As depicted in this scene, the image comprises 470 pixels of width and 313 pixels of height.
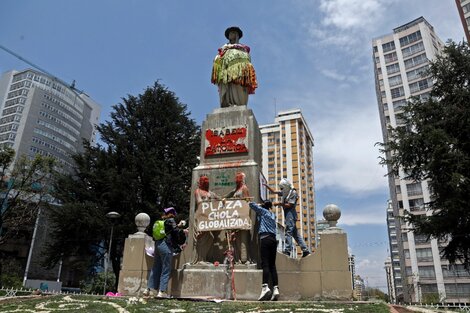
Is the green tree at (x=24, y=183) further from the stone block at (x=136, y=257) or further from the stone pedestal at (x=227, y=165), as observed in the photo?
the stone pedestal at (x=227, y=165)

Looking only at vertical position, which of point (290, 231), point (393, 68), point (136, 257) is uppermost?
point (393, 68)

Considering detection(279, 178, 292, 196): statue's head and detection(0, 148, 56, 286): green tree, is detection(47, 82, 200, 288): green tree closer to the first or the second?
detection(0, 148, 56, 286): green tree

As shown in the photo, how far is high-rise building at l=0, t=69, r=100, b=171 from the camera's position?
82.5 meters

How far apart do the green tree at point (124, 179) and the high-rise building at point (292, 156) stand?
84328 mm

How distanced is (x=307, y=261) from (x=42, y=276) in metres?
51.1

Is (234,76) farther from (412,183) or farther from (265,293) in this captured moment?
(412,183)

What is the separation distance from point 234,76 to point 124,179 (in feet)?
45.2

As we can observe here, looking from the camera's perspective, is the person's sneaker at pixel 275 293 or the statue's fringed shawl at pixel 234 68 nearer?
the person's sneaker at pixel 275 293

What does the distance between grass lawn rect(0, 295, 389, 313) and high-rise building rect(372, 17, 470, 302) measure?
1906 inches

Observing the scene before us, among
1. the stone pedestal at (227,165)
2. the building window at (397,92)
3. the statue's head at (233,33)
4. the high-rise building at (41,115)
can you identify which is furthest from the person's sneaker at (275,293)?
the high-rise building at (41,115)

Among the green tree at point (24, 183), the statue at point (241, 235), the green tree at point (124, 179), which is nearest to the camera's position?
the statue at point (241, 235)

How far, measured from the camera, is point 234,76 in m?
12.5

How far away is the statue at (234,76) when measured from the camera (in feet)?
41.2

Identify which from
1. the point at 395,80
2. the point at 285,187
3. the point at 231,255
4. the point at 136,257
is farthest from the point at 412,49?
the point at 136,257
